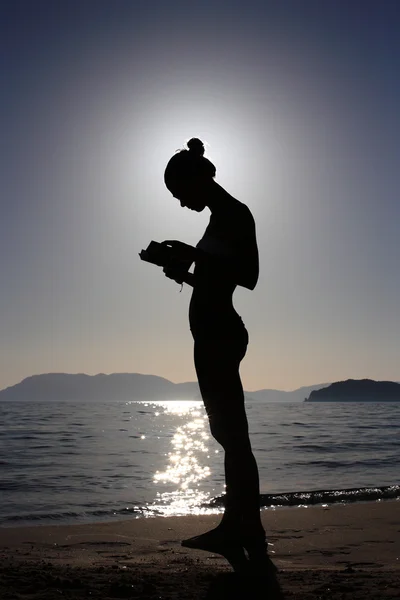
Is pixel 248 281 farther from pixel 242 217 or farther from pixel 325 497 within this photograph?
pixel 325 497

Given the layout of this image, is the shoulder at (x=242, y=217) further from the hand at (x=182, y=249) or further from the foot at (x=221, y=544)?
the foot at (x=221, y=544)

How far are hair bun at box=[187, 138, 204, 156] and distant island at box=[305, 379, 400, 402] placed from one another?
621 feet

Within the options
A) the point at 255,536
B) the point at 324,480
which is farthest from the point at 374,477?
the point at 255,536

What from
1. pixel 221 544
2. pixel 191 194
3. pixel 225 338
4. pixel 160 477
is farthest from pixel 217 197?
pixel 160 477

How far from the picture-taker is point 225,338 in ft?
11.9

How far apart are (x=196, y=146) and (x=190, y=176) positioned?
25 centimetres

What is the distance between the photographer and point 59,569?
3057mm

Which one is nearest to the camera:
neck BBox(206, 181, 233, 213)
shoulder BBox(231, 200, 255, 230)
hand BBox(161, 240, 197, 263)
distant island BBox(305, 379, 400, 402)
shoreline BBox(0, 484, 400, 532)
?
hand BBox(161, 240, 197, 263)

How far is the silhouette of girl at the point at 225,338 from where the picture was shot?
3.58 metres

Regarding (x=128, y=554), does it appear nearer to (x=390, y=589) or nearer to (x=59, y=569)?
(x=59, y=569)

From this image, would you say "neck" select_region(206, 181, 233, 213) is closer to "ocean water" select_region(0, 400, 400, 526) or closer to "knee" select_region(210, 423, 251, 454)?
"knee" select_region(210, 423, 251, 454)

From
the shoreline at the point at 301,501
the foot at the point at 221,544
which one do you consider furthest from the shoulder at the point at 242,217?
the shoreline at the point at 301,501

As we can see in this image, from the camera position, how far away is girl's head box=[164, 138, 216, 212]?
3746mm

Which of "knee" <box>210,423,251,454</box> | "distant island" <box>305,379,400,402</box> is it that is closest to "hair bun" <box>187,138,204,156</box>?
"knee" <box>210,423,251,454</box>
